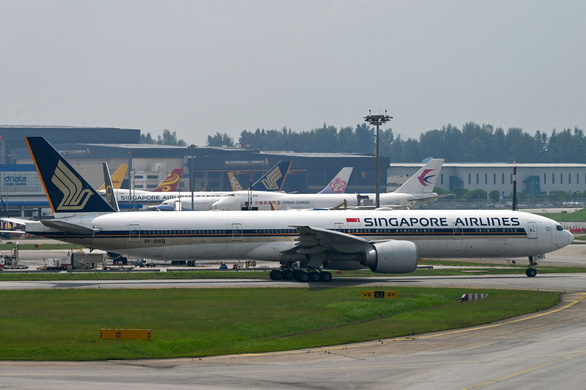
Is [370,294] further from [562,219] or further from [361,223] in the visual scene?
[562,219]

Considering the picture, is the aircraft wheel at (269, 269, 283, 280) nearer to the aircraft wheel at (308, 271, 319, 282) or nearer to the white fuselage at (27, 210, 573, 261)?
the white fuselage at (27, 210, 573, 261)

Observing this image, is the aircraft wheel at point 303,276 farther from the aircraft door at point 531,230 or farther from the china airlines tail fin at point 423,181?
the china airlines tail fin at point 423,181

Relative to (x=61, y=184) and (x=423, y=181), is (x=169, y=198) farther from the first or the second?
(x=61, y=184)

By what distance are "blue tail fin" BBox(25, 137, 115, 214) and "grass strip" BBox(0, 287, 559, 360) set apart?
7.72 metres

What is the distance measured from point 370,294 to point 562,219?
10749 centimetres

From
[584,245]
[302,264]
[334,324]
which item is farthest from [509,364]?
[584,245]

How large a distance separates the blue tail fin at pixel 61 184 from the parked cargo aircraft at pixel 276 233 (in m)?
0.06

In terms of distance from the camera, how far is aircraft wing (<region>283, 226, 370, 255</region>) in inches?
1911

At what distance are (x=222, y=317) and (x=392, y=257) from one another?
632 inches

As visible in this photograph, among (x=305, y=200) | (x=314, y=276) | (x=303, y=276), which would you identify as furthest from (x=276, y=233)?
(x=305, y=200)

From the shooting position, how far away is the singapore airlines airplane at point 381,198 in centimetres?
11331

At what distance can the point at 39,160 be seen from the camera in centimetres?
5066

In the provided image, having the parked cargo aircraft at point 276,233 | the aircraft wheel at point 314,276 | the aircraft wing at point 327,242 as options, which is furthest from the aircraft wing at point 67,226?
the aircraft wheel at point 314,276

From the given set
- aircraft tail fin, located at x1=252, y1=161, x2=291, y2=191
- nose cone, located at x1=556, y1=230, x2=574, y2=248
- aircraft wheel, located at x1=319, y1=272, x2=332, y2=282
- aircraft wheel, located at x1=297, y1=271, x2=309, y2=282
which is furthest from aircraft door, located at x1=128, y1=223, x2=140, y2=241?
aircraft tail fin, located at x1=252, y1=161, x2=291, y2=191
